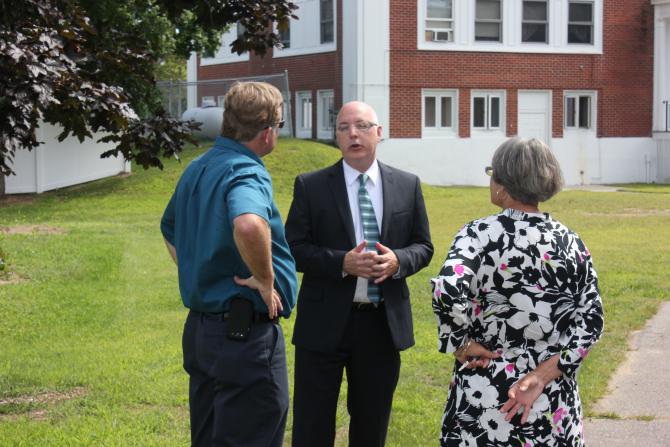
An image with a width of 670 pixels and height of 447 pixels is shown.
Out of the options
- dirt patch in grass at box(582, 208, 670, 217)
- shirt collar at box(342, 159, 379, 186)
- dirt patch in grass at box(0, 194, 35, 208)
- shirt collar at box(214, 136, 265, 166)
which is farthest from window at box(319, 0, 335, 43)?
shirt collar at box(214, 136, 265, 166)

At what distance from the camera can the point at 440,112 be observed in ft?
117

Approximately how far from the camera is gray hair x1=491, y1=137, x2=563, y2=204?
404cm

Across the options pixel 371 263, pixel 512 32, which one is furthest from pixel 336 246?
pixel 512 32

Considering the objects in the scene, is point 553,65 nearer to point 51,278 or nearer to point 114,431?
point 51,278

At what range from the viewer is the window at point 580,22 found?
3675 cm

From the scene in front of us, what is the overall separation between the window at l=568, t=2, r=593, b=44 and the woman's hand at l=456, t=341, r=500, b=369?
3408 centimetres

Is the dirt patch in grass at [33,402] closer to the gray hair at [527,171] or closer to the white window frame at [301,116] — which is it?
the gray hair at [527,171]

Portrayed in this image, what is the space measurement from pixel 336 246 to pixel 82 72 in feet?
9.02

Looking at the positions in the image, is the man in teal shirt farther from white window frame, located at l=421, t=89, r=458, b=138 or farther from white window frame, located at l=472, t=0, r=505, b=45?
white window frame, located at l=472, t=0, r=505, b=45

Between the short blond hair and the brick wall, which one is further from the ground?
the brick wall

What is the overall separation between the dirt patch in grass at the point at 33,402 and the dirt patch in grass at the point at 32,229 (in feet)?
36.5

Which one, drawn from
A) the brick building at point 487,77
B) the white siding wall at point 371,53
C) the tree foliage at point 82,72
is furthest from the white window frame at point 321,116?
the tree foliage at point 82,72

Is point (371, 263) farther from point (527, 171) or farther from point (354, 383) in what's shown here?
point (527, 171)

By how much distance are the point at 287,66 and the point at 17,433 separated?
32.5m
